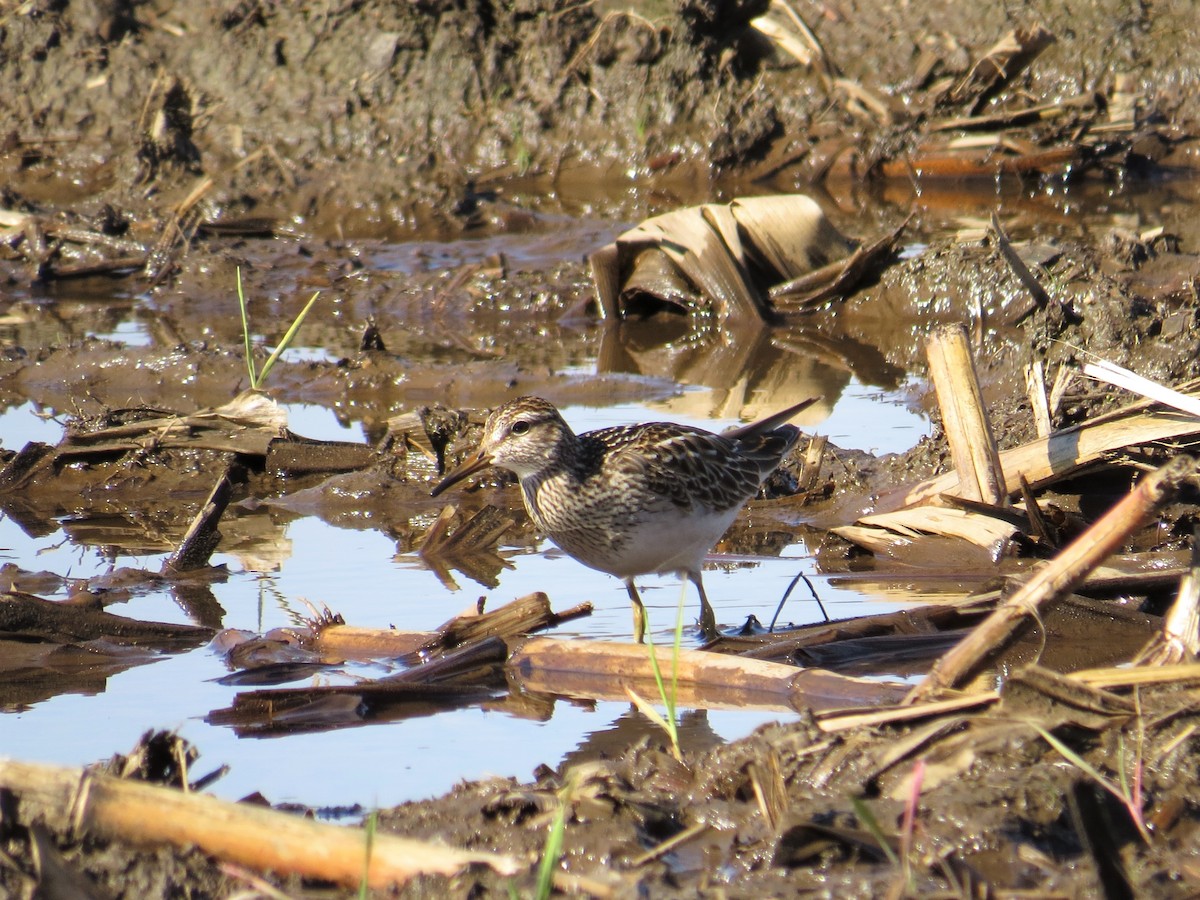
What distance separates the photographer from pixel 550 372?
9.66 meters

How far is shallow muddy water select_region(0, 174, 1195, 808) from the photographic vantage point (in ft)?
15.8

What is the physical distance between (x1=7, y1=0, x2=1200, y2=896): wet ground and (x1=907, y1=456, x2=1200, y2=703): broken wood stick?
0.48ft

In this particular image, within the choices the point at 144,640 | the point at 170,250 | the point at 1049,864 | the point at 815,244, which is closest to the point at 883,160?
the point at 815,244

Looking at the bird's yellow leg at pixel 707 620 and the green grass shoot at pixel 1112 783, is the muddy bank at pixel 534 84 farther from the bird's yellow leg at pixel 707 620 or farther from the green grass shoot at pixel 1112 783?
the green grass shoot at pixel 1112 783

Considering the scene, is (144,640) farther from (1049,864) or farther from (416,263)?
(416,263)

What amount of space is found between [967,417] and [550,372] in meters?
3.75

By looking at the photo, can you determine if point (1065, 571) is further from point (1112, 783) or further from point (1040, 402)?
point (1040, 402)

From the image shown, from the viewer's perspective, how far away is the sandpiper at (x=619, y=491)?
5.94 meters

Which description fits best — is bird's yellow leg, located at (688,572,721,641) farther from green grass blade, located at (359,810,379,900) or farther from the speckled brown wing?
green grass blade, located at (359,810,379,900)

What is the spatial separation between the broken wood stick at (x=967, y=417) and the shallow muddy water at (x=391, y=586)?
0.56 m

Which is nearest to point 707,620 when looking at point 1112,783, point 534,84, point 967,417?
point 967,417

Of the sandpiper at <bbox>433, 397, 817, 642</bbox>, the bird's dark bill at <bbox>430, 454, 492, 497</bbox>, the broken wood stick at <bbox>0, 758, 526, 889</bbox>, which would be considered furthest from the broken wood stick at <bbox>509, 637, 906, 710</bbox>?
the broken wood stick at <bbox>0, 758, 526, 889</bbox>

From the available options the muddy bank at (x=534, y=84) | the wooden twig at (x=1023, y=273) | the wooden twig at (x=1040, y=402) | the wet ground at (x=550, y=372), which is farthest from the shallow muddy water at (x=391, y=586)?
the muddy bank at (x=534, y=84)

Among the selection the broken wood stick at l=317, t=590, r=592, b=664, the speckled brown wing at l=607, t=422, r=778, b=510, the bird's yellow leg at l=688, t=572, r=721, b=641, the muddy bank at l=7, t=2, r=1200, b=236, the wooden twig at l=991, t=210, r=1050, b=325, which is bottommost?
the bird's yellow leg at l=688, t=572, r=721, b=641
